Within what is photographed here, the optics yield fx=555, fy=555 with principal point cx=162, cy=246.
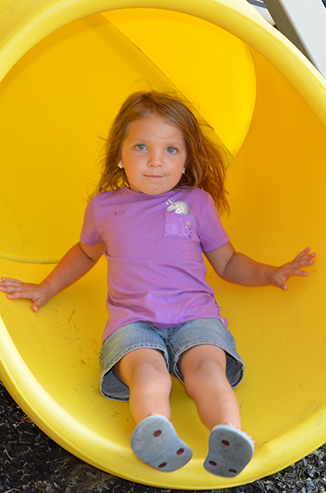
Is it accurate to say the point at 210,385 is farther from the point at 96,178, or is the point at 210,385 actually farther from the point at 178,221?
the point at 96,178

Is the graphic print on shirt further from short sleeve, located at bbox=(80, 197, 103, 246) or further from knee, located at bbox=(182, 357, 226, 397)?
knee, located at bbox=(182, 357, 226, 397)

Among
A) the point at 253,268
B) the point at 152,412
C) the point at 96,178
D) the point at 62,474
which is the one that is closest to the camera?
the point at 152,412

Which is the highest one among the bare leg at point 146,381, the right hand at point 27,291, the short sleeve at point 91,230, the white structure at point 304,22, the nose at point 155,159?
the white structure at point 304,22

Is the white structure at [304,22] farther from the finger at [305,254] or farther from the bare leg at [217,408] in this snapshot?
the bare leg at [217,408]

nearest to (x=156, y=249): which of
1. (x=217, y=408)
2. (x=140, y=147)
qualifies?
(x=140, y=147)

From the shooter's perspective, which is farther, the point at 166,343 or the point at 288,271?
the point at 288,271

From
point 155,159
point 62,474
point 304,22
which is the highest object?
point 304,22

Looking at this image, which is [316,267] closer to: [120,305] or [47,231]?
[120,305]

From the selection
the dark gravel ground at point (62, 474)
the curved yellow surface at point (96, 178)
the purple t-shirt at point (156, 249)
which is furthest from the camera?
the purple t-shirt at point (156, 249)

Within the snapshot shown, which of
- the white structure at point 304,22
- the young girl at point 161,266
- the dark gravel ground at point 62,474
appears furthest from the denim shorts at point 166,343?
the white structure at point 304,22

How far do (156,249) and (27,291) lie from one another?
0.39 meters

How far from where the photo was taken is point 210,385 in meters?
1.19

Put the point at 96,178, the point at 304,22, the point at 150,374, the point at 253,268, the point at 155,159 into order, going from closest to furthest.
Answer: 1. the point at 150,374
2. the point at 155,159
3. the point at 253,268
4. the point at 304,22
5. the point at 96,178

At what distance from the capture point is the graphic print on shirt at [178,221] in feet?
5.01
